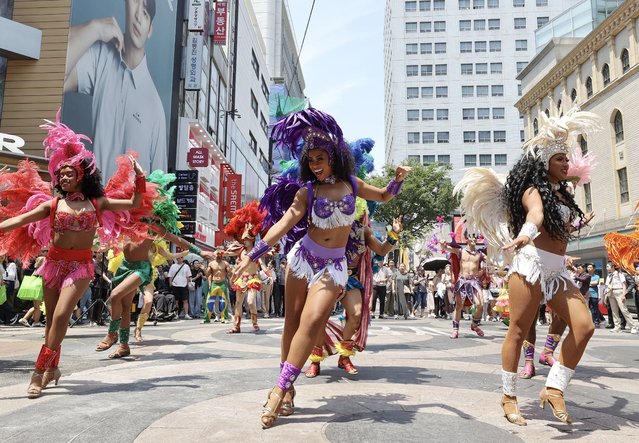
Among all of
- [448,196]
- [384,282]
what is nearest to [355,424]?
[384,282]

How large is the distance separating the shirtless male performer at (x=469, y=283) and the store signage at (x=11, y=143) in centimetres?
1197

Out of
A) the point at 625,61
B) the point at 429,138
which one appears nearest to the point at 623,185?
the point at 625,61

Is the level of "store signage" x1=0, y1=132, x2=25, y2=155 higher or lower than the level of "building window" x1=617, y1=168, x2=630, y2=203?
lower

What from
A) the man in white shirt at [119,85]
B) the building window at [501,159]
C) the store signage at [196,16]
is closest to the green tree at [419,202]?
the store signage at [196,16]

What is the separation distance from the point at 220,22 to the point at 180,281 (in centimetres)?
1941

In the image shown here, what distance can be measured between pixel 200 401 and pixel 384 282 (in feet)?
43.0

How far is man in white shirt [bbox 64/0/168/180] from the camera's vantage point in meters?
16.6

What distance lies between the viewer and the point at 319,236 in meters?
3.63

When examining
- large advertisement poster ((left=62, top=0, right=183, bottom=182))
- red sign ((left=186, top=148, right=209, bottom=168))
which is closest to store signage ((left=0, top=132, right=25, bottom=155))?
large advertisement poster ((left=62, top=0, right=183, bottom=182))

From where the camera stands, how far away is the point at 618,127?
27125 millimetres

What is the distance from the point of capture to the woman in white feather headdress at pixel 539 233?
3330mm

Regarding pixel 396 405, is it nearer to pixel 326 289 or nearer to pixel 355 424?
pixel 355 424

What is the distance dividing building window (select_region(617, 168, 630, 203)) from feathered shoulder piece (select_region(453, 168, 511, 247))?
85.8 ft

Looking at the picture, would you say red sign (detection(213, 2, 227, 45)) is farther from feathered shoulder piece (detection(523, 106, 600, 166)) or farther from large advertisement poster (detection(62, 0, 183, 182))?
feathered shoulder piece (detection(523, 106, 600, 166))
